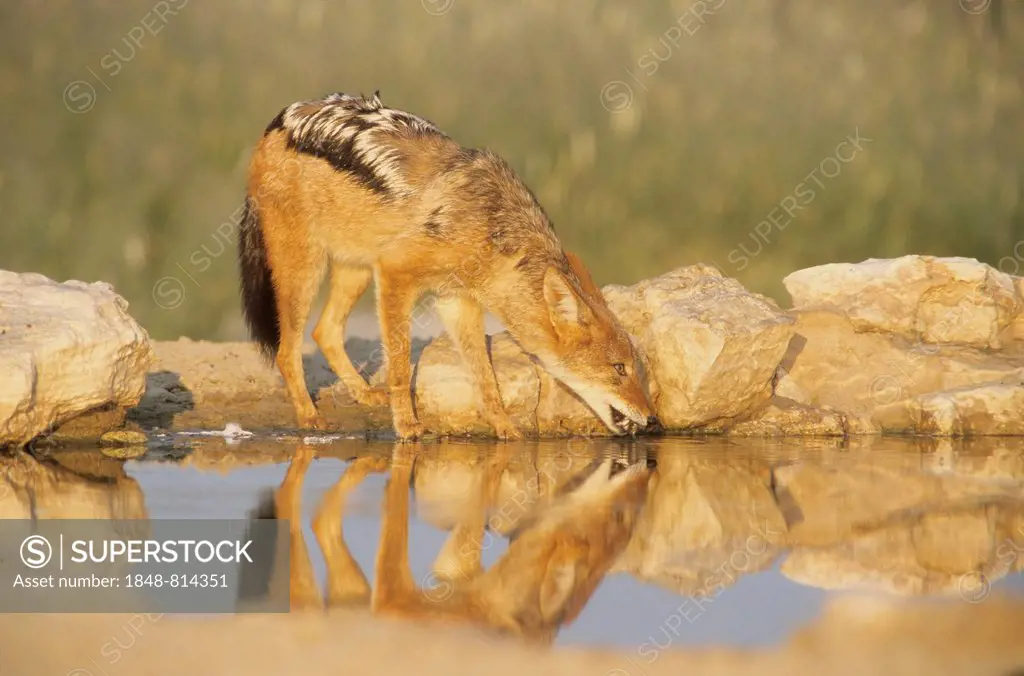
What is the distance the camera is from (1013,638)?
11.5 ft

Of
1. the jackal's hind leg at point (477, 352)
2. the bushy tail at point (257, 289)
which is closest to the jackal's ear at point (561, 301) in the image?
the jackal's hind leg at point (477, 352)

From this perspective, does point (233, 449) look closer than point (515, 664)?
No

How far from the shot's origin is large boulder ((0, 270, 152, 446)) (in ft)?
20.5

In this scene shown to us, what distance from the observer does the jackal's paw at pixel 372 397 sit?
26.3ft

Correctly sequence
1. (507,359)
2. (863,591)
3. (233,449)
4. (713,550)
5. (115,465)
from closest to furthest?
(863,591), (713,550), (115,465), (233,449), (507,359)

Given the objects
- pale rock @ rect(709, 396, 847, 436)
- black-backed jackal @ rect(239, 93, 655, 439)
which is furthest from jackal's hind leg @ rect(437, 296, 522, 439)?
pale rock @ rect(709, 396, 847, 436)

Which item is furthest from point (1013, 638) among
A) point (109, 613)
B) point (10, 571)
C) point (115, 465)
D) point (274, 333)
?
point (274, 333)

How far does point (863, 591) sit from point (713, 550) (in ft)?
2.12

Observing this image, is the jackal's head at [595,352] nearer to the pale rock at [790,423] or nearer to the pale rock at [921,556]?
the pale rock at [790,423]

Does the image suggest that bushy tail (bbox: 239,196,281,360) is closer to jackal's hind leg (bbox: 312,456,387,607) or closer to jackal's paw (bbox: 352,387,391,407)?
jackal's paw (bbox: 352,387,391,407)

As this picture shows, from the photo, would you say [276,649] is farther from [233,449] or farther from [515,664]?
[233,449]

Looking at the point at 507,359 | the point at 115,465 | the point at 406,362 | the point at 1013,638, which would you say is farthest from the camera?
the point at 507,359

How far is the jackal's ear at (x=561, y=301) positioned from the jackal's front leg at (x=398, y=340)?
760 mm

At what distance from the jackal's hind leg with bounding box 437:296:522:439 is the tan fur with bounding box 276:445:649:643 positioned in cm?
185
